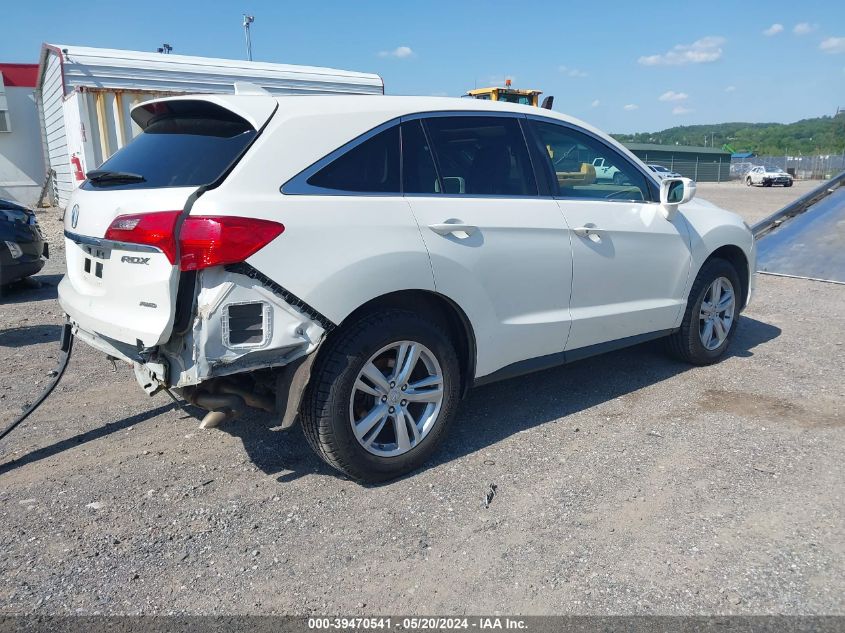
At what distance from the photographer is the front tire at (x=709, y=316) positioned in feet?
16.5

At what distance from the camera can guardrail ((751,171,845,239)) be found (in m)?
10.0

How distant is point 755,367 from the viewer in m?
5.30

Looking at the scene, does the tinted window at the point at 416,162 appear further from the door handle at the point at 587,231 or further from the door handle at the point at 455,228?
the door handle at the point at 587,231

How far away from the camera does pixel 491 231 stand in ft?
12.0

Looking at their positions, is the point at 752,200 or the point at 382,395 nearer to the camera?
the point at 382,395

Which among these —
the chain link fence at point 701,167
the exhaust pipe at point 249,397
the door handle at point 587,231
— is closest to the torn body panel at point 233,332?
the exhaust pipe at point 249,397

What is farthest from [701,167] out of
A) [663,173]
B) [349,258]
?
[349,258]

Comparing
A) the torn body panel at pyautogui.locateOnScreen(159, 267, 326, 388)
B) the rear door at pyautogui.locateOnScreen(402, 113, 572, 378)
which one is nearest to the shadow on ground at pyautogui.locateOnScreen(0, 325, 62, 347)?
the torn body panel at pyautogui.locateOnScreen(159, 267, 326, 388)

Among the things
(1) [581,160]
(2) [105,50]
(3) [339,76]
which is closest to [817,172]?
(3) [339,76]

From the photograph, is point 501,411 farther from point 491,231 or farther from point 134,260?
point 134,260

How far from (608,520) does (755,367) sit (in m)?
2.82

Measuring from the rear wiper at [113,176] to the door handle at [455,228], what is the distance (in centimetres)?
142

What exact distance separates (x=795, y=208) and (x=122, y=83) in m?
12.5

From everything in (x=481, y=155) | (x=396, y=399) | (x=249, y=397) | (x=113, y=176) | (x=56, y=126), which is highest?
(x=56, y=126)
